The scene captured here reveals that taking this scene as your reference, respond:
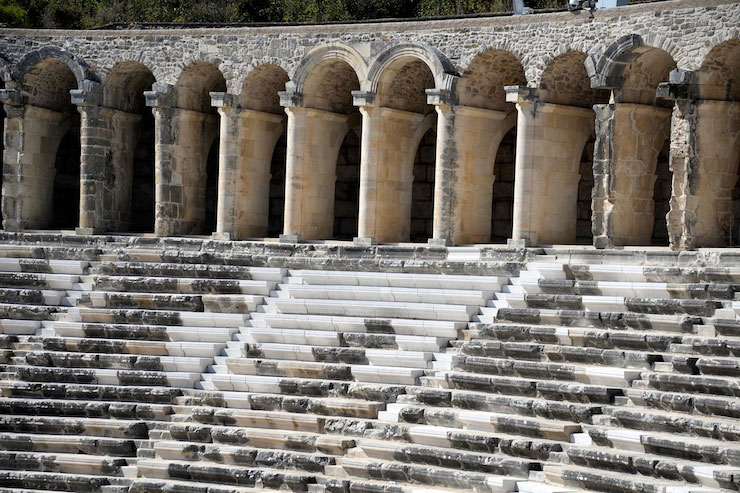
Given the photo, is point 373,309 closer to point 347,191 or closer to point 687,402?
point 687,402

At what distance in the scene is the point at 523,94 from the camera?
934 inches

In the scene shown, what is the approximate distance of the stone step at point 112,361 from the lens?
21719mm

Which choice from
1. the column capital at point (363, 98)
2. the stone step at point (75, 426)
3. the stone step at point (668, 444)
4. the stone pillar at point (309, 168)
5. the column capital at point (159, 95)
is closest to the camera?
the stone step at point (668, 444)

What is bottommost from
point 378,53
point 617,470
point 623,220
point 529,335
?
point 617,470

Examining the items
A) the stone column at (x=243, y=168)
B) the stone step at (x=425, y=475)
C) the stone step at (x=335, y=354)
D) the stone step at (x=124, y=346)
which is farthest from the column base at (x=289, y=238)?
the stone step at (x=425, y=475)

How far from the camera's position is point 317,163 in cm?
2659

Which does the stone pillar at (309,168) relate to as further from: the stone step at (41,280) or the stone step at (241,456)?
the stone step at (241,456)

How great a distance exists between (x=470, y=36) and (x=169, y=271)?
6.27 m

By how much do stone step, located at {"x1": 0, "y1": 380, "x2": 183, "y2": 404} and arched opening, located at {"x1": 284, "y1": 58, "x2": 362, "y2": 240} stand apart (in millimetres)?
5763

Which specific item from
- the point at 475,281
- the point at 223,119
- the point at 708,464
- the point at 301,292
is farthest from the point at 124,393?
the point at 708,464

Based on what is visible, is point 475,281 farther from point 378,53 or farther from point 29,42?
point 29,42

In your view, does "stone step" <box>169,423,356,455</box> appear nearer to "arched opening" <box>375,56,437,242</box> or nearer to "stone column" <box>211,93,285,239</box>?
"arched opening" <box>375,56,437,242</box>

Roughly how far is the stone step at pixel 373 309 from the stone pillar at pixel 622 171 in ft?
10.0

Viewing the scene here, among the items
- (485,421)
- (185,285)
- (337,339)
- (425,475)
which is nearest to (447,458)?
(425,475)
